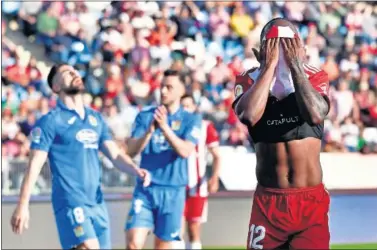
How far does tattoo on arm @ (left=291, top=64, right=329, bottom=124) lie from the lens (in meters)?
5.27

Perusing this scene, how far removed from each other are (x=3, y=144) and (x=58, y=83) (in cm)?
660

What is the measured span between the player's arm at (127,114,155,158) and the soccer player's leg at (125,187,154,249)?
0.49 metres

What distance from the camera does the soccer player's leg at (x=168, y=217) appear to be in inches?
370

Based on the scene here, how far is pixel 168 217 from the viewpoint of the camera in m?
9.41

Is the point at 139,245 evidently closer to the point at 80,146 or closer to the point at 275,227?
the point at 80,146

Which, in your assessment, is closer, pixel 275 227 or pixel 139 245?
pixel 275 227

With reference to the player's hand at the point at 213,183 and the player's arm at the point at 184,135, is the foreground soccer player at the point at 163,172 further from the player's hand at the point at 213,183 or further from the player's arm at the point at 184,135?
the player's hand at the point at 213,183

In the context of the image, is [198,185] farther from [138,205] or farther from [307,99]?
[307,99]

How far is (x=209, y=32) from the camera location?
17.2 meters

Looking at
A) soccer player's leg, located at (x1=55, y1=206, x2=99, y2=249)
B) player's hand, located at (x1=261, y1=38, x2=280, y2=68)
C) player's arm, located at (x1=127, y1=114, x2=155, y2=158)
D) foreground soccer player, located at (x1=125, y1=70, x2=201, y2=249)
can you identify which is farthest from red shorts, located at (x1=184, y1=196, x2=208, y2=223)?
player's hand, located at (x1=261, y1=38, x2=280, y2=68)

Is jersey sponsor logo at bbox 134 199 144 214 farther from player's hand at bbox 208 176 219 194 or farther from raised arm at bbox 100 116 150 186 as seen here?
player's hand at bbox 208 176 219 194

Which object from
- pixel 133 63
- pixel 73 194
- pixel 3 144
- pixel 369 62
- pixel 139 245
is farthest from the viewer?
pixel 369 62

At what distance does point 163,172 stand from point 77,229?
5.75 ft

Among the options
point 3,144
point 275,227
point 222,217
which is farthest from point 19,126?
point 275,227
